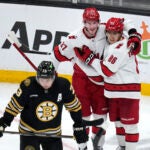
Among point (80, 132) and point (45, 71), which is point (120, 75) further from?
point (45, 71)

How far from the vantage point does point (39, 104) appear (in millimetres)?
3586

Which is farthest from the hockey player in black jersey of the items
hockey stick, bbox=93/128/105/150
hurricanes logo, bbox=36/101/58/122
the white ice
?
the white ice

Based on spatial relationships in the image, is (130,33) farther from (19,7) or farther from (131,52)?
(19,7)

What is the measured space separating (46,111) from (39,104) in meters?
0.06

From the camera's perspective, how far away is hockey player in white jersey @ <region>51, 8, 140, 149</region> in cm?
425

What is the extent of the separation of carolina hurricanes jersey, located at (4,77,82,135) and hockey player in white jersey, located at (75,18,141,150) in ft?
2.06

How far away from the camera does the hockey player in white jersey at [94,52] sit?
4.25 meters

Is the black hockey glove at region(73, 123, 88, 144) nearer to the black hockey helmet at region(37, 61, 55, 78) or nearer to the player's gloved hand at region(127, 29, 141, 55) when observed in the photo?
the black hockey helmet at region(37, 61, 55, 78)

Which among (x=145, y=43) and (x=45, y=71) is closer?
(x=45, y=71)

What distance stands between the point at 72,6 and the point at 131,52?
234 cm

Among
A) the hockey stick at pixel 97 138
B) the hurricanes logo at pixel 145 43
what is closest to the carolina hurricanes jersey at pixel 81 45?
the hockey stick at pixel 97 138

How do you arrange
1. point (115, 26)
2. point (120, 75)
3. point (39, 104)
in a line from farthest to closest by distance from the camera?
point (120, 75) → point (115, 26) → point (39, 104)

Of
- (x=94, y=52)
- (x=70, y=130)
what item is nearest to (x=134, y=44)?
(x=94, y=52)

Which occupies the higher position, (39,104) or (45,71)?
(45,71)
